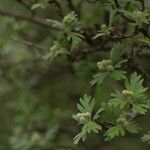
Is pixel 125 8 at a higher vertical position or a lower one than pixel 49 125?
higher

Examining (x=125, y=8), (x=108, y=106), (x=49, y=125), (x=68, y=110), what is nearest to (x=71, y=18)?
(x=125, y=8)

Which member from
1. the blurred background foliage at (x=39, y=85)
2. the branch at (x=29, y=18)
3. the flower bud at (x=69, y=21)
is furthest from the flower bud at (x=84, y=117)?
the branch at (x=29, y=18)

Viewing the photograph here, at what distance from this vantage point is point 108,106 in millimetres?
2045

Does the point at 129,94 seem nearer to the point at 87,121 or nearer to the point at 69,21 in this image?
the point at 87,121

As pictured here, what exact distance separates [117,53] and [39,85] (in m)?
1.97

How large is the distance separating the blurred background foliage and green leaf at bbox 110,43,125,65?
81 centimetres

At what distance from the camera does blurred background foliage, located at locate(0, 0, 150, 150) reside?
325cm

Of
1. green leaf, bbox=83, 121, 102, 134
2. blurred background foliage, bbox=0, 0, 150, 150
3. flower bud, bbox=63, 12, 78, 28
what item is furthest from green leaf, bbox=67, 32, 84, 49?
blurred background foliage, bbox=0, 0, 150, 150

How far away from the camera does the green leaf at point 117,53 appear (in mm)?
2158

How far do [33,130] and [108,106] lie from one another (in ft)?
5.23

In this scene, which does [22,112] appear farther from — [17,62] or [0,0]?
[0,0]

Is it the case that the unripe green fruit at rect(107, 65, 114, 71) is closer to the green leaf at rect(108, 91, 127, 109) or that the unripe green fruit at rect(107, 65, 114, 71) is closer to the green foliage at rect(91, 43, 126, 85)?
the green foliage at rect(91, 43, 126, 85)

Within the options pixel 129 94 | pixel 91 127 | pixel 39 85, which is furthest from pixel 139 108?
pixel 39 85

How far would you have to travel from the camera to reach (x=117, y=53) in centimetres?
217
